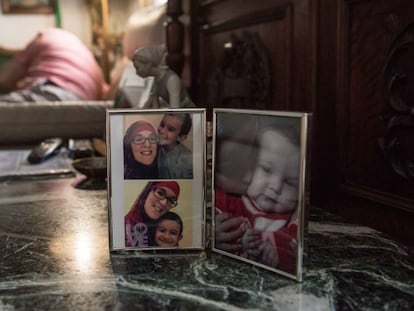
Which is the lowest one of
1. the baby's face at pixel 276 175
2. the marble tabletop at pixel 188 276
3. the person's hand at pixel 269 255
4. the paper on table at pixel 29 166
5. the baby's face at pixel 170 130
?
the marble tabletop at pixel 188 276

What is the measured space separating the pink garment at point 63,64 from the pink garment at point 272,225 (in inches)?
74.3

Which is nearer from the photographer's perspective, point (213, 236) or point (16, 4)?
point (213, 236)

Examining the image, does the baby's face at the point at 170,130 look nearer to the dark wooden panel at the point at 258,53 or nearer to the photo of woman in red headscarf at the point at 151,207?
the photo of woman in red headscarf at the point at 151,207

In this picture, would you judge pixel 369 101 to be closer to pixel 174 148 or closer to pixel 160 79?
pixel 174 148

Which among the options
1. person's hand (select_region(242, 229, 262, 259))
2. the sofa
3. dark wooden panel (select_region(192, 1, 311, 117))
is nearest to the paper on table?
the sofa

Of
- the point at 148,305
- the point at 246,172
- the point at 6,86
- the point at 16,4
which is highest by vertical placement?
the point at 16,4

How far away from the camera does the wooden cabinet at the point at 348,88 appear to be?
28.3 inches

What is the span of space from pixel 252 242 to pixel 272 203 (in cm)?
6

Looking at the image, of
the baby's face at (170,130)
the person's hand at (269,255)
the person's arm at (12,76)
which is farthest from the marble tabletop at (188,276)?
the person's arm at (12,76)

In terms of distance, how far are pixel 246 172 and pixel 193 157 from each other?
0.27 ft

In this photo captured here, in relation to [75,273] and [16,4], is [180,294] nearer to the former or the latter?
[75,273]

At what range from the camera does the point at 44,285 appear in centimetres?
60

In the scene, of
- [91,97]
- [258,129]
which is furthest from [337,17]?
[91,97]

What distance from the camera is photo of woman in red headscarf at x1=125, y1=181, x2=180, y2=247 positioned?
2.24ft
